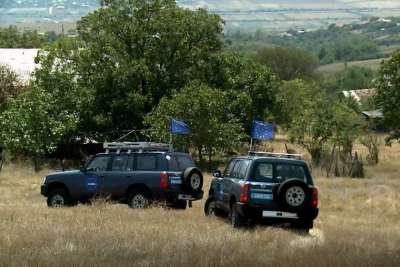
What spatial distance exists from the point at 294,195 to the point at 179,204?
17.3 ft

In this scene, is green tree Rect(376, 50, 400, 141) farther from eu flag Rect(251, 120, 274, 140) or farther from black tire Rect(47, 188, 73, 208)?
black tire Rect(47, 188, 73, 208)

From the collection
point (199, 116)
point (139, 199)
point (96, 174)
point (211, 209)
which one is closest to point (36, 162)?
point (199, 116)

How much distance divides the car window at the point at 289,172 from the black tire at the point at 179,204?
470 cm

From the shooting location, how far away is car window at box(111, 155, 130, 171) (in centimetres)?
2108

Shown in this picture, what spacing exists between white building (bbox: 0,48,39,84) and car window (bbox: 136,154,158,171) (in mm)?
35757

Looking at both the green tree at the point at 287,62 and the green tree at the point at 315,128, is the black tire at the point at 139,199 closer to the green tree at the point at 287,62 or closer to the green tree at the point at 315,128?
the green tree at the point at 315,128

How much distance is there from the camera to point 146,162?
20.9 metres

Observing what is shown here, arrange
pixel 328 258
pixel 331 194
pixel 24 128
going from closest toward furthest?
pixel 328 258 → pixel 331 194 → pixel 24 128

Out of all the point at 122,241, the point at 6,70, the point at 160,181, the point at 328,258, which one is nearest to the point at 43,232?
the point at 122,241

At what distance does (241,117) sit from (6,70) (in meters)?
16.9

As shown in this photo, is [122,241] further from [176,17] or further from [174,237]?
[176,17]

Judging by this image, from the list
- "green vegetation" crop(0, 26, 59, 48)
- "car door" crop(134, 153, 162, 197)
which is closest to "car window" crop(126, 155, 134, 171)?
"car door" crop(134, 153, 162, 197)

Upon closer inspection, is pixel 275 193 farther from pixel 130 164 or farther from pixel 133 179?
pixel 130 164

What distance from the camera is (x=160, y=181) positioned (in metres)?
20.4
